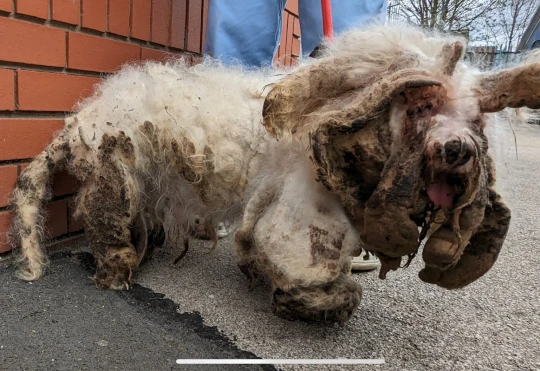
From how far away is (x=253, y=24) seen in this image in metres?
2.36

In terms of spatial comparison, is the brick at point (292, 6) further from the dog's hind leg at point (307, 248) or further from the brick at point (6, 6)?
the dog's hind leg at point (307, 248)

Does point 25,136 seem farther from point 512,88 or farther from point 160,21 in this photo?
point 512,88

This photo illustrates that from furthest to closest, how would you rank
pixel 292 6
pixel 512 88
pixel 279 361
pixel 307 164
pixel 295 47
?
pixel 295 47, pixel 292 6, pixel 307 164, pixel 279 361, pixel 512 88

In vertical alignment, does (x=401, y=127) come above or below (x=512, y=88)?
below

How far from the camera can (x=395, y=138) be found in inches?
49.4

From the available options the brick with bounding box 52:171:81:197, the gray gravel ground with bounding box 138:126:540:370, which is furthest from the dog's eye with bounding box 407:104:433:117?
the brick with bounding box 52:171:81:197

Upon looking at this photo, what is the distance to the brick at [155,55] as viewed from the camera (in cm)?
236

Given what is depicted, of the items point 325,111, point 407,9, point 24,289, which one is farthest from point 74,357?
point 407,9

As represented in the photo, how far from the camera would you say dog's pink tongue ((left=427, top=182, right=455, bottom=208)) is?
47.0 inches

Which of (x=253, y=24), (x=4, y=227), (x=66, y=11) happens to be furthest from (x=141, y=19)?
(x=4, y=227)

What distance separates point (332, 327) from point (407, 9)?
11.3 meters

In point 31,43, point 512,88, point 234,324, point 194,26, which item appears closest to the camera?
point 512,88

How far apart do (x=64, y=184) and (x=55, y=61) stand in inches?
19.5

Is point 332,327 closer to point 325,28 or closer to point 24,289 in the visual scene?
point 24,289
